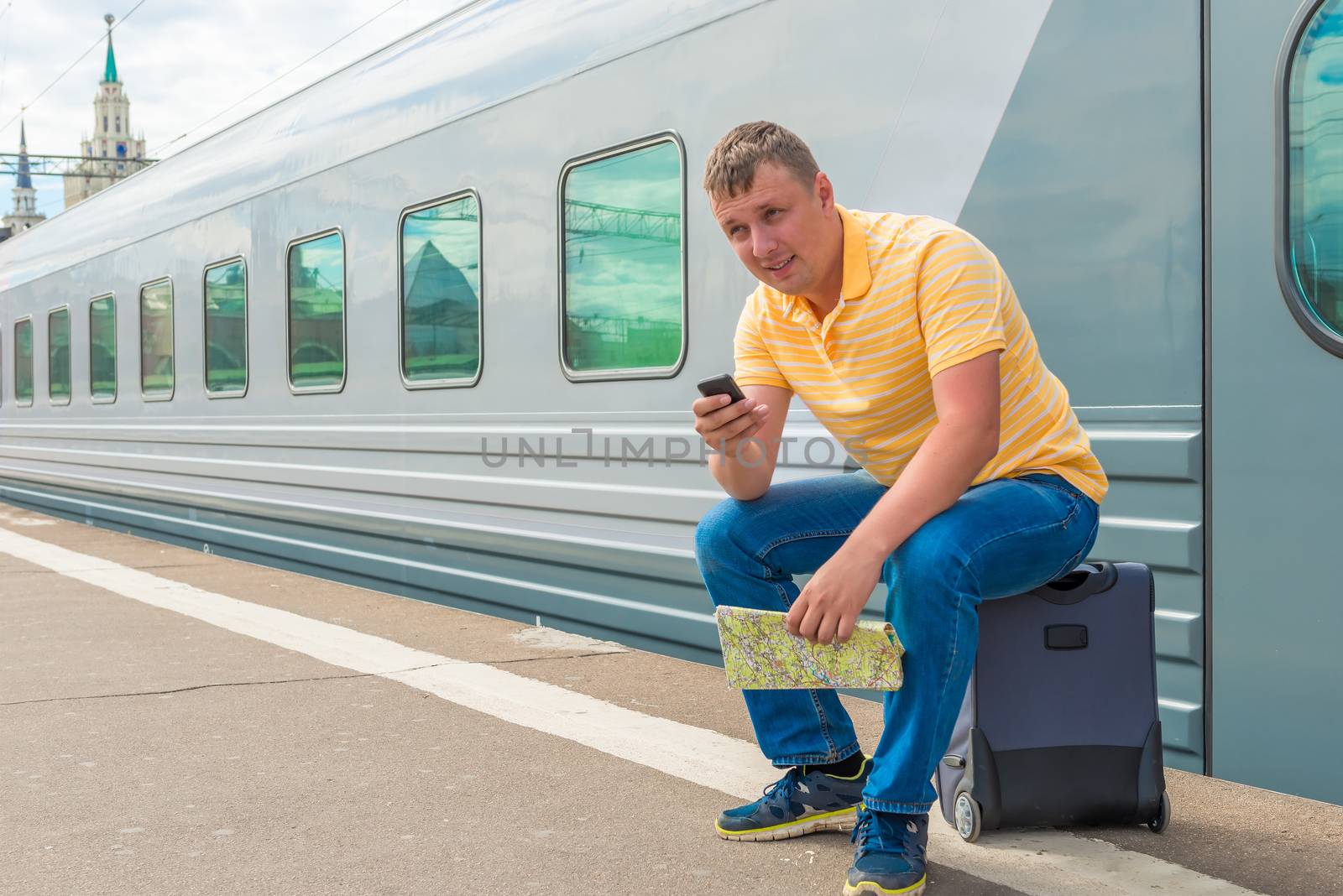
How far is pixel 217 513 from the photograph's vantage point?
8.66 metres

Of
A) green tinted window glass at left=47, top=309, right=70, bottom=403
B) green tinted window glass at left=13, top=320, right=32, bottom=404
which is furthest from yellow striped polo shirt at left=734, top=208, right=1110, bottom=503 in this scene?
green tinted window glass at left=13, top=320, right=32, bottom=404

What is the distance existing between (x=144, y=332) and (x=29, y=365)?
3.49 metres

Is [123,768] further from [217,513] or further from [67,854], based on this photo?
[217,513]

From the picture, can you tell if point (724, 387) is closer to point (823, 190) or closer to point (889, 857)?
point (823, 190)

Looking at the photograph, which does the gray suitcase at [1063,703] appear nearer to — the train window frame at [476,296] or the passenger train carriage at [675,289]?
the passenger train carriage at [675,289]

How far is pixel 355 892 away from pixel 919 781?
1.07 metres

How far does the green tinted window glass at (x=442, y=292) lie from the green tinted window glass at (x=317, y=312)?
66cm

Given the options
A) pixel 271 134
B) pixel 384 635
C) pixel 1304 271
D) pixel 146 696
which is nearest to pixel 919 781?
pixel 1304 271

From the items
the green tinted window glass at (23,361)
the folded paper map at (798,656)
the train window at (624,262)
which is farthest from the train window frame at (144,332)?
the folded paper map at (798,656)

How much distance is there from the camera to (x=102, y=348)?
33.6ft

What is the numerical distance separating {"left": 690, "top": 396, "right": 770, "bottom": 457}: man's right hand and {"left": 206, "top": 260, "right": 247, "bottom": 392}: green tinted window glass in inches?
226

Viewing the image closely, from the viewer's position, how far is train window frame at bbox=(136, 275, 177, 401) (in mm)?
8832

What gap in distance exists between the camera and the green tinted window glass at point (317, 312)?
6684mm

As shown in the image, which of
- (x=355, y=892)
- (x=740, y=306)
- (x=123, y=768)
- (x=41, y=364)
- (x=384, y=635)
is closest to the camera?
(x=355, y=892)
